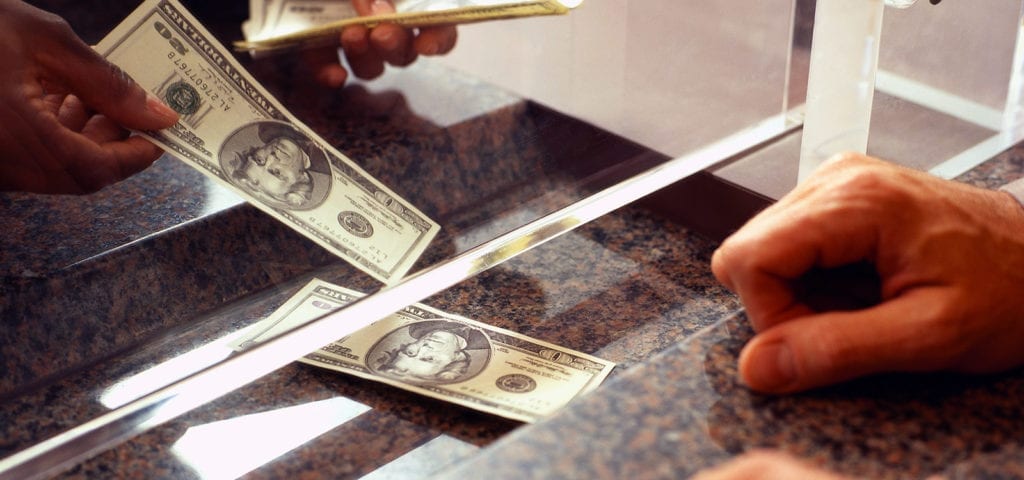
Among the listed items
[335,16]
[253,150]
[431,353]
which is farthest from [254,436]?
[335,16]

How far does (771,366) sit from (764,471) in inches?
4.5

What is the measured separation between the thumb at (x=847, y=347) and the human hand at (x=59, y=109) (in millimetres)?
587

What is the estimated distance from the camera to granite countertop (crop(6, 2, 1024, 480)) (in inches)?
23.5

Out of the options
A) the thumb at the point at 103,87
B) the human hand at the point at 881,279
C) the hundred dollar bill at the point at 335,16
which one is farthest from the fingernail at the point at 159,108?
the human hand at the point at 881,279

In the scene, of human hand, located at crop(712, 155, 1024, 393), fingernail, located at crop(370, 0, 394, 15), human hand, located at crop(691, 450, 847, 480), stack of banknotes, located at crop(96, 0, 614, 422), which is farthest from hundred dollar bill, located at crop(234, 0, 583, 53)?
human hand, located at crop(691, 450, 847, 480)

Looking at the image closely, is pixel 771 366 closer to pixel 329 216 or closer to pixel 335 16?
pixel 329 216

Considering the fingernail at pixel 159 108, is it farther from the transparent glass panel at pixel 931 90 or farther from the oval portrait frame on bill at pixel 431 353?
the transparent glass panel at pixel 931 90

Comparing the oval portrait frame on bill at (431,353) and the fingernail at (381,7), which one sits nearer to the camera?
the oval portrait frame on bill at (431,353)

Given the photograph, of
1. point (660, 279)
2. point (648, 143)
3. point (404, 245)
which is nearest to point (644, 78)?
point (648, 143)

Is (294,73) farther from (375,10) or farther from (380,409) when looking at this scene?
(380,409)

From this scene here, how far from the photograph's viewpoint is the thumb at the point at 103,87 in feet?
2.74

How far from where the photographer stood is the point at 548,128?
1.13 m

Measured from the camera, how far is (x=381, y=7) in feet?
4.55

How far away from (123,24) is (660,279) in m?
0.59
